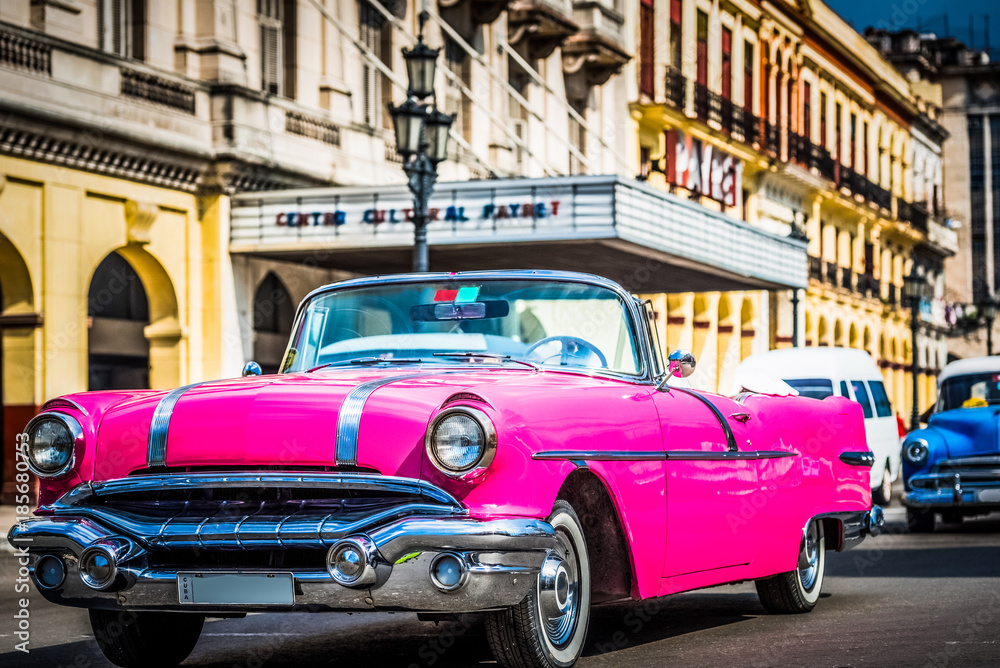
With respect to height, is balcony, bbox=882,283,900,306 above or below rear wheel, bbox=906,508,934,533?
above

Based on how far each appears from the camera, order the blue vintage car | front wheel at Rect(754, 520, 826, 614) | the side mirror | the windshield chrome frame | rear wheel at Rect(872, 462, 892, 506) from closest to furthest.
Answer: the windshield chrome frame
the side mirror
front wheel at Rect(754, 520, 826, 614)
the blue vintage car
rear wheel at Rect(872, 462, 892, 506)

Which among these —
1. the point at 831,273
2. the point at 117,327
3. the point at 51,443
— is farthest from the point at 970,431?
the point at 831,273

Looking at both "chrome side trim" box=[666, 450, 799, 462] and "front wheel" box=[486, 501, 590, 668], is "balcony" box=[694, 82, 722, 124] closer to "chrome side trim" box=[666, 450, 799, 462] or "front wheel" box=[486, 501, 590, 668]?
"chrome side trim" box=[666, 450, 799, 462]

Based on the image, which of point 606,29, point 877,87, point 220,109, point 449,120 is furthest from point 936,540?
point 877,87

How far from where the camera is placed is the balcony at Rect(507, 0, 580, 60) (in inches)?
1287

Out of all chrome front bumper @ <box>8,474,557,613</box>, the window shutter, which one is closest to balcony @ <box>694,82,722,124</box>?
the window shutter

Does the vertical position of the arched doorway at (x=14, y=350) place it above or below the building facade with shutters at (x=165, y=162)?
below

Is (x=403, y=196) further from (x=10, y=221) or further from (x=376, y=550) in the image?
(x=376, y=550)

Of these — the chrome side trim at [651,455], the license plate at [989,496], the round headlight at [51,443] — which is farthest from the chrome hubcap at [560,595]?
the license plate at [989,496]

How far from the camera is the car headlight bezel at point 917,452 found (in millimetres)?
16109

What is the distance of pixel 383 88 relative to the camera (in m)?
28.3

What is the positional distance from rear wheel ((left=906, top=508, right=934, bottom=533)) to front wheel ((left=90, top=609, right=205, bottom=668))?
35.8 feet

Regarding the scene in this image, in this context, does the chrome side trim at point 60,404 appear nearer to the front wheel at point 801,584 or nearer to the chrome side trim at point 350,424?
the chrome side trim at point 350,424

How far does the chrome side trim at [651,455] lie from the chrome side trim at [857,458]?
3.09ft
